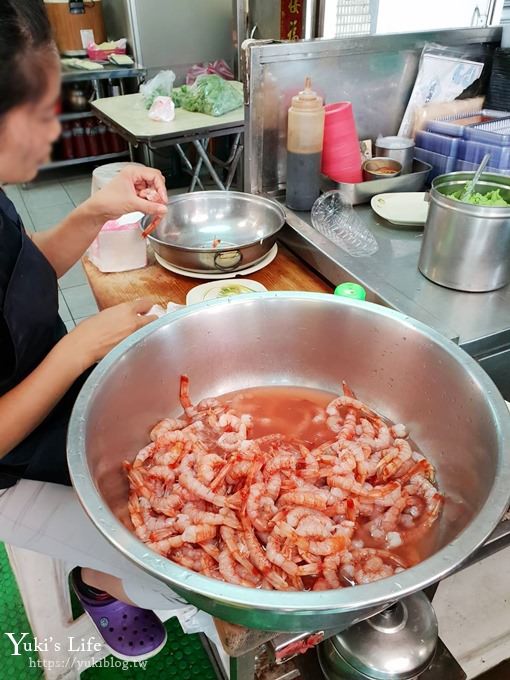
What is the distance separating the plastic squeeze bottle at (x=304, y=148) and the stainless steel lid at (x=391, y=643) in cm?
138

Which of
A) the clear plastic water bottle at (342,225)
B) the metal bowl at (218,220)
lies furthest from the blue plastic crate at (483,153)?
the metal bowl at (218,220)

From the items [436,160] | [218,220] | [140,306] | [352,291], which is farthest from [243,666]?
[436,160]

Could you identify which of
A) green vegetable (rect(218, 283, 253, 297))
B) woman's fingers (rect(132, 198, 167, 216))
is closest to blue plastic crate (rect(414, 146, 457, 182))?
green vegetable (rect(218, 283, 253, 297))

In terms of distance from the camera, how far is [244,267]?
1776mm

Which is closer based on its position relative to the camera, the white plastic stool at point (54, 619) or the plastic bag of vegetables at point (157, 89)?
the white plastic stool at point (54, 619)

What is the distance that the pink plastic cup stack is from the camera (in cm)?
193

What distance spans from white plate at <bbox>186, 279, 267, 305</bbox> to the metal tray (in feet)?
1.92

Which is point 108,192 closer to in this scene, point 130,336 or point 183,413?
point 130,336

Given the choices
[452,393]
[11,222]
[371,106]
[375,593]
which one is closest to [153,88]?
[371,106]

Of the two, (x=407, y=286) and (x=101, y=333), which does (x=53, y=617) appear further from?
(x=407, y=286)

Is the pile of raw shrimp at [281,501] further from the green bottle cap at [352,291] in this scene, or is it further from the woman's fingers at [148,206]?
the woman's fingers at [148,206]

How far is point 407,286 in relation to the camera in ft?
5.12

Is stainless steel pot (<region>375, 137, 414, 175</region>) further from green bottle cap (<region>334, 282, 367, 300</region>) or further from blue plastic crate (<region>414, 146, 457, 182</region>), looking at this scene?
green bottle cap (<region>334, 282, 367, 300</region>)

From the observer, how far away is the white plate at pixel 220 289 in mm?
1592
